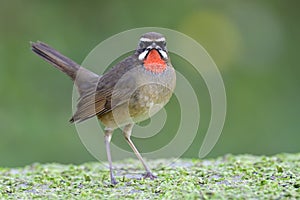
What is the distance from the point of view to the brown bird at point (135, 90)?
5555 millimetres

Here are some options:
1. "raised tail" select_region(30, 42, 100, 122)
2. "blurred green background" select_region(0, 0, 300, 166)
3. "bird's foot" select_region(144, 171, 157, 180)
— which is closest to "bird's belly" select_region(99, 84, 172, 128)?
"bird's foot" select_region(144, 171, 157, 180)

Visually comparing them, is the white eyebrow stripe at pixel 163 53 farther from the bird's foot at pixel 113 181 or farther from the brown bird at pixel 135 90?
the bird's foot at pixel 113 181

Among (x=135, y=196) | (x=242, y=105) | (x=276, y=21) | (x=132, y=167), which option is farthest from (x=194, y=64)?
(x=135, y=196)

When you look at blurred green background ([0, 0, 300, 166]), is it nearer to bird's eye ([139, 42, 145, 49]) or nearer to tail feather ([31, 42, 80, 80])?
tail feather ([31, 42, 80, 80])

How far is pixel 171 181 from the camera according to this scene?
5.09m

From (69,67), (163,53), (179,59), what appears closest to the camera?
(163,53)

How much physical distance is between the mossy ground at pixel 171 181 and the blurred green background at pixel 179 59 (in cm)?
436

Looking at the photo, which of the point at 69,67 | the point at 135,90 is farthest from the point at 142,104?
the point at 69,67

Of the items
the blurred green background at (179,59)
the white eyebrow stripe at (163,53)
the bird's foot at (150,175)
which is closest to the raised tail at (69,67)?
the white eyebrow stripe at (163,53)

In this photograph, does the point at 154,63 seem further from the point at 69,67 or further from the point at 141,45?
the point at 69,67

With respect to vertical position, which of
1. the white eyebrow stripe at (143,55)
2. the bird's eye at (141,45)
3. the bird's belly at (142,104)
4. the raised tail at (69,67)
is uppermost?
the raised tail at (69,67)

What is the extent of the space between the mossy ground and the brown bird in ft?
0.97

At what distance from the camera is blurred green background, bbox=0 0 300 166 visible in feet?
35.1

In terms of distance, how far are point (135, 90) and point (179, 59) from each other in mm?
5891
